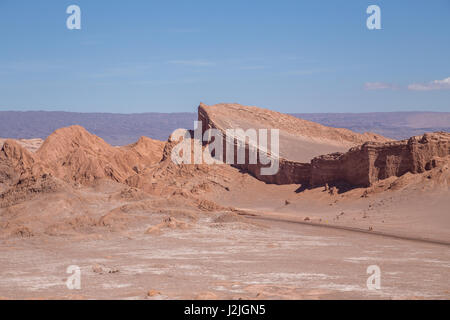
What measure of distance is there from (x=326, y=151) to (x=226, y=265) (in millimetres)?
26681

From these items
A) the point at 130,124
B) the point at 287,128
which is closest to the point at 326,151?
the point at 287,128

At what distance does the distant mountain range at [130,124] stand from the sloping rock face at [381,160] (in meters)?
117

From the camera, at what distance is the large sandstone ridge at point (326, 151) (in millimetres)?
30750

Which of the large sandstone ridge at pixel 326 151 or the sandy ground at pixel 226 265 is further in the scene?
the large sandstone ridge at pixel 326 151

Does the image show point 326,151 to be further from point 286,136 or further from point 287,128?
point 287,128

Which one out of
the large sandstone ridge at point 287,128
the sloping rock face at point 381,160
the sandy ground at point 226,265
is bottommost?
the sandy ground at point 226,265

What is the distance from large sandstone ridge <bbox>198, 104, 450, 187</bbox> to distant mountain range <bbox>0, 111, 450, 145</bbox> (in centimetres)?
10448

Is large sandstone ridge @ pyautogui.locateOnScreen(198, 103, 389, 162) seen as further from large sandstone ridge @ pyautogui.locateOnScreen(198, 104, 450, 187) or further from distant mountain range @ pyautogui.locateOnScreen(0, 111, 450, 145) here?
distant mountain range @ pyautogui.locateOnScreen(0, 111, 450, 145)

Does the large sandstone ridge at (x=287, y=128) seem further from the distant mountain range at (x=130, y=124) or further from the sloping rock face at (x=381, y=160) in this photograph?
the distant mountain range at (x=130, y=124)

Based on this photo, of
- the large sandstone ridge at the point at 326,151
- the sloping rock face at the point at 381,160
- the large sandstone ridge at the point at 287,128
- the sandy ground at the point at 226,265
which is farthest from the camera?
the large sandstone ridge at the point at 287,128

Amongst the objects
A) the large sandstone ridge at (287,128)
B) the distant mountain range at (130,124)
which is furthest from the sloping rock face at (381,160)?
the distant mountain range at (130,124)

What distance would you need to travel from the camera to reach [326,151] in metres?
42.1

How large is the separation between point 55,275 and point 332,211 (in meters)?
18.6

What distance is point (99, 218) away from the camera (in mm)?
24109
